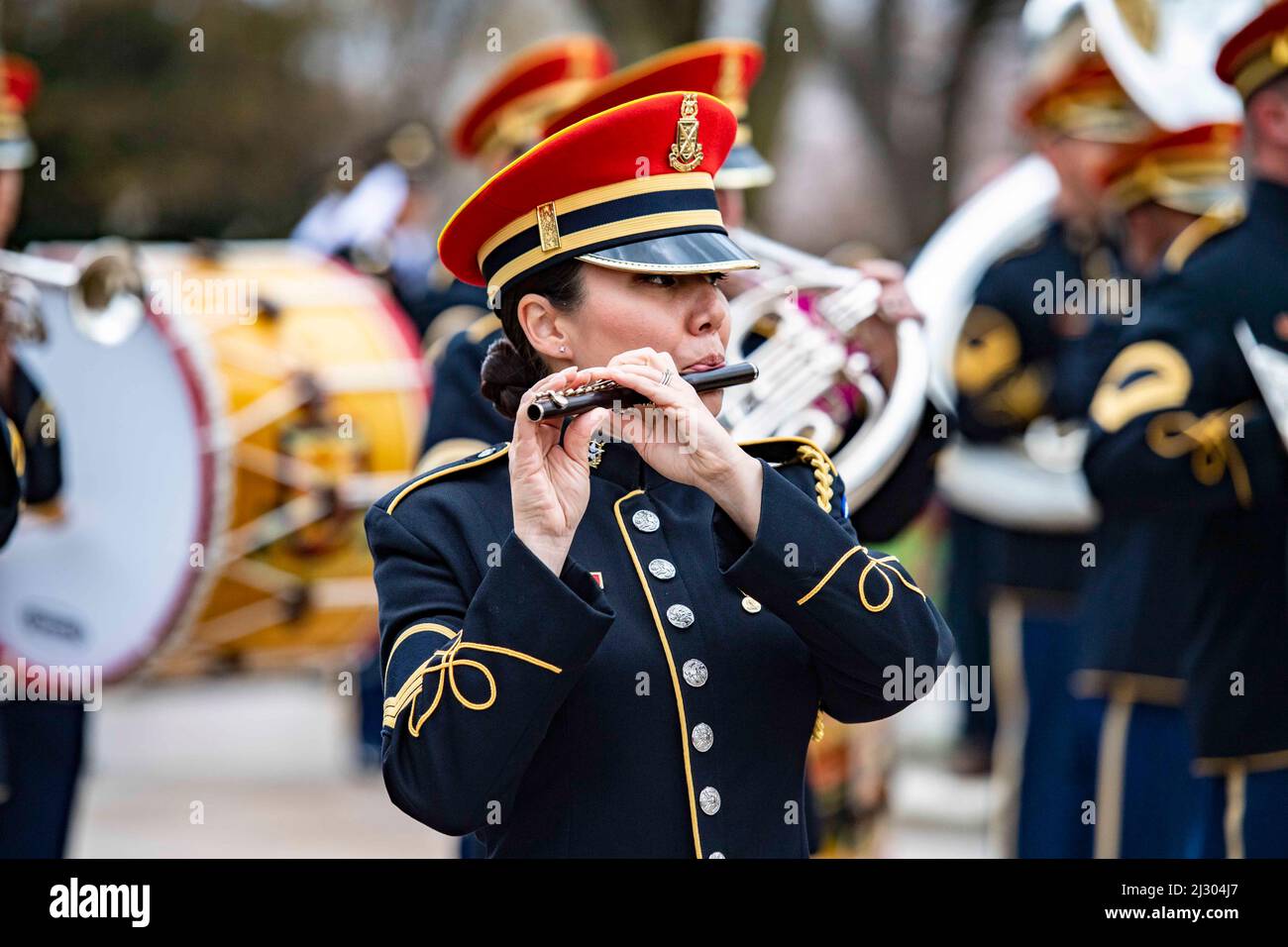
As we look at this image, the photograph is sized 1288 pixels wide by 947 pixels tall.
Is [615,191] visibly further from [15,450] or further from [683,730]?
[15,450]

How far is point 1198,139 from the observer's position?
18.3 feet

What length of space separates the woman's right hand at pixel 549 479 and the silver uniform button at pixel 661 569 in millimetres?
199

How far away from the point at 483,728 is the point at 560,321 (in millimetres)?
582

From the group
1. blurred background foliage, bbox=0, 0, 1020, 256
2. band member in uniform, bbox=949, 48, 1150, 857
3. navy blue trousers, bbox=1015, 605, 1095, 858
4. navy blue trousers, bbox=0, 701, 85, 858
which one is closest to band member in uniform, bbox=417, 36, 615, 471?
navy blue trousers, bbox=0, 701, 85, 858

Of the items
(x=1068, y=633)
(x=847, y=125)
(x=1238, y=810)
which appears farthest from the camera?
(x=847, y=125)

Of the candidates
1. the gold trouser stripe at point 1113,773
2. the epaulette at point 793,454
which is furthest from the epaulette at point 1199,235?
the epaulette at point 793,454

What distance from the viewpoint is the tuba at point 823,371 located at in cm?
354

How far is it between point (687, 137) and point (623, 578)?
23.3 inches

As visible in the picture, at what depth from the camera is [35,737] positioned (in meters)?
4.83

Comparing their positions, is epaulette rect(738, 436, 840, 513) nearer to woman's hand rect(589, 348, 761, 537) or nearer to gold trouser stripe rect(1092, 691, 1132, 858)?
woman's hand rect(589, 348, 761, 537)

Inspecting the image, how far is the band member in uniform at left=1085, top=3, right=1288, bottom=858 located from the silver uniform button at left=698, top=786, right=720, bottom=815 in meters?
1.80

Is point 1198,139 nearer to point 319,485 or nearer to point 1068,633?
point 1068,633
